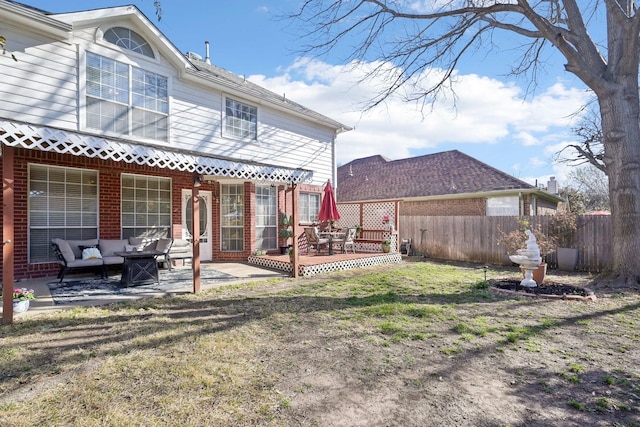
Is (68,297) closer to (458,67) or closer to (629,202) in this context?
(458,67)

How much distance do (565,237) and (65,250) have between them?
46.9ft

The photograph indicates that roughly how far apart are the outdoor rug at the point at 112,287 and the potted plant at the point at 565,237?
33.8 ft

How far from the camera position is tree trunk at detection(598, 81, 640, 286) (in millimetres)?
7465

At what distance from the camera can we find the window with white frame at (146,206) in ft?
29.7

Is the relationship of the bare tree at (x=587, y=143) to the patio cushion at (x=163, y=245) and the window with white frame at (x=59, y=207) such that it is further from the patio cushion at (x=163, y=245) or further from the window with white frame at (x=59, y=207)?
the window with white frame at (x=59, y=207)

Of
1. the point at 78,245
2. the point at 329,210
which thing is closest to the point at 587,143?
the point at 329,210

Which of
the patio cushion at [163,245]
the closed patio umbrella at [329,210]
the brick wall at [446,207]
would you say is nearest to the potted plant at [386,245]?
the closed patio umbrella at [329,210]

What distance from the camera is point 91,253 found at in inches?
308

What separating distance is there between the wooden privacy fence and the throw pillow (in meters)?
11.9

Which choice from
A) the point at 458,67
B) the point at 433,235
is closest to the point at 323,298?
the point at 458,67

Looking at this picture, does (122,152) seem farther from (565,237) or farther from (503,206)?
(503,206)

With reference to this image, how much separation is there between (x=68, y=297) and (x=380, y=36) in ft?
29.7

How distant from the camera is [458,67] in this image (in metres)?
8.91

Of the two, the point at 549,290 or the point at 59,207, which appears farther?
the point at 59,207
